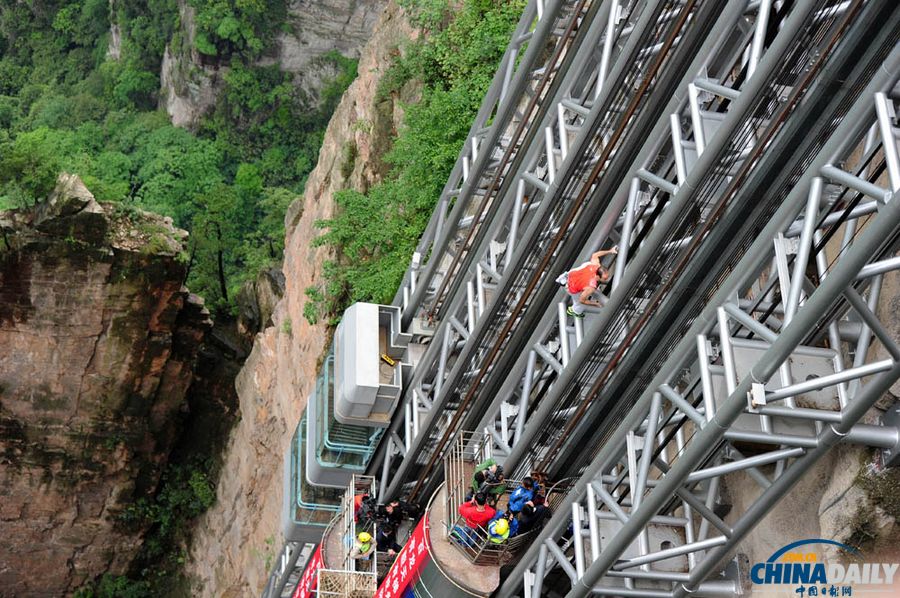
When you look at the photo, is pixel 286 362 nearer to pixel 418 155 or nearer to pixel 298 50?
pixel 418 155

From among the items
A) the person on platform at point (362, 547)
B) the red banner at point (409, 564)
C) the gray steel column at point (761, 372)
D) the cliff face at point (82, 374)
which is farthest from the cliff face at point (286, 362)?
the gray steel column at point (761, 372)

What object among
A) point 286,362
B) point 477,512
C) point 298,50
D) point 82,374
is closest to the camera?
point 477,512

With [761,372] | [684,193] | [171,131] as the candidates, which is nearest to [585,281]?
[684,193]

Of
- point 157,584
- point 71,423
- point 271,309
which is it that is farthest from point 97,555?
point 271,309

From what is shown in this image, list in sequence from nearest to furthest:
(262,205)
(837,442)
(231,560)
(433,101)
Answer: (837,442)
(433,101)
(231,560)
(262,205)

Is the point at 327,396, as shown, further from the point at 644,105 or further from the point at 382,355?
the point at 644,105

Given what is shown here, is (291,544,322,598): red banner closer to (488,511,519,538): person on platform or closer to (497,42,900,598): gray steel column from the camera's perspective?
(488,511,519,538): person on platform
